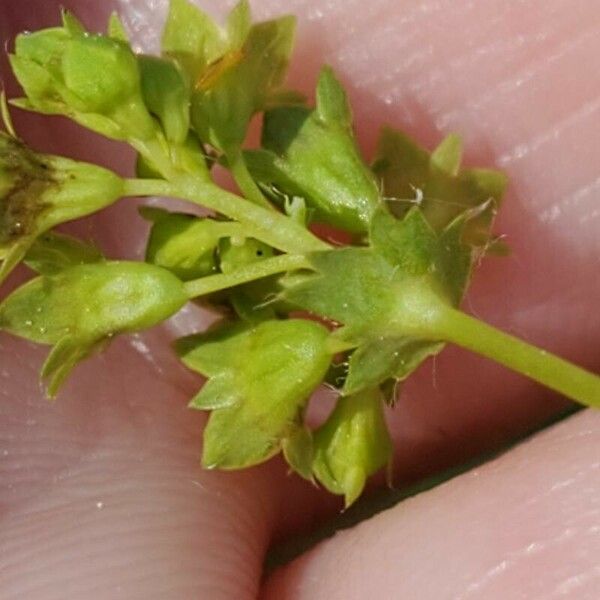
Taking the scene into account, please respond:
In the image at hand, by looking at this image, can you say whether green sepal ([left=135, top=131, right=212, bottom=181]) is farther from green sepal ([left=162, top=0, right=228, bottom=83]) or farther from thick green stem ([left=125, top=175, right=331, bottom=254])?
green sepal ([left=162, top=0, right=228, bottom=83])

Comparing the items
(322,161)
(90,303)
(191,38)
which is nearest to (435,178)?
(322,161)

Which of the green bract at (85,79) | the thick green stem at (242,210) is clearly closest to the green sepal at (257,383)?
the thick green stem at (242,210)

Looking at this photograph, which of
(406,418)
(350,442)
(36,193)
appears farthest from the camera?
(406,418)

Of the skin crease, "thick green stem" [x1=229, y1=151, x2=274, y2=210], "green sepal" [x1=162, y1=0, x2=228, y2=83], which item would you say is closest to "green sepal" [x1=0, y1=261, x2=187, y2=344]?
"thick green stem" [x1=229, y1=151, x2=274, y2=210]

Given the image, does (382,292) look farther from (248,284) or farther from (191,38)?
(191,38)

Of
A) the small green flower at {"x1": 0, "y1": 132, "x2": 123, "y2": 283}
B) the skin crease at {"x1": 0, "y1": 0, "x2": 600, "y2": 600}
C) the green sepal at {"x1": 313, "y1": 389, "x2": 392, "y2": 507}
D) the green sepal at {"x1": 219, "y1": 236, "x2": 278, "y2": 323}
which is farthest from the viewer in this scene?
the skin crease at {"x1": 0, "y1": 0, "x2": 600, "y2": 600}

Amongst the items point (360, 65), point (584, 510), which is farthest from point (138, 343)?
point (584, 510)

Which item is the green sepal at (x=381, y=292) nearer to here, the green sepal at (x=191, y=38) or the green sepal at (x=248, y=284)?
the green sepal at (x=248, y=284)
